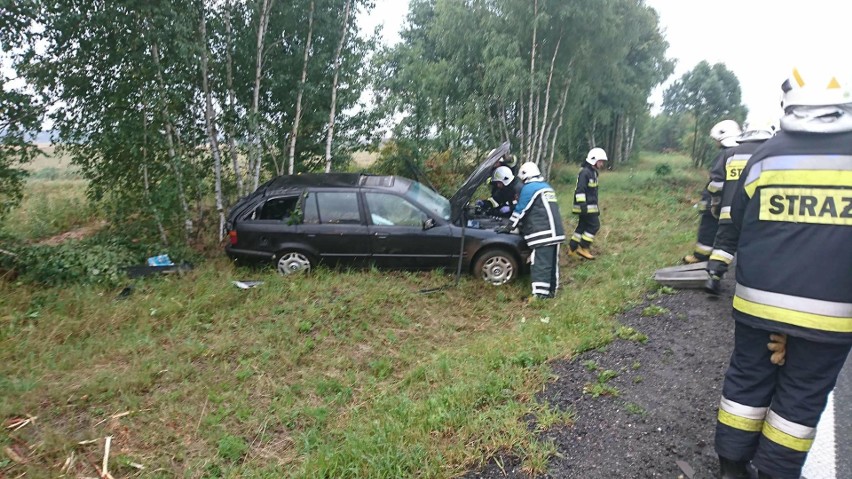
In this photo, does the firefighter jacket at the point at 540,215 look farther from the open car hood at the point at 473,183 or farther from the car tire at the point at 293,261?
the car tire at the point at 293,261

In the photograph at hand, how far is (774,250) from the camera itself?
2146 millimetres

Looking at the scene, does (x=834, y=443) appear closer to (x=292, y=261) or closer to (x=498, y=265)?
(x=498, y=265)

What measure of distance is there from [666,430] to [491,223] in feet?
14.4

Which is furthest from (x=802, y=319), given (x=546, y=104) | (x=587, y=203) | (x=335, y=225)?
(x=546, y=104)

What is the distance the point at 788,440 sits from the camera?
212 centimetres

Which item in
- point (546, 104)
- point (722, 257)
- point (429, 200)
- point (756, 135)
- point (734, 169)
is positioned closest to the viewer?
point (722, 257)

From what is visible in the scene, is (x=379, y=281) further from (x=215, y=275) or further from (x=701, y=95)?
(x=701, y=95)

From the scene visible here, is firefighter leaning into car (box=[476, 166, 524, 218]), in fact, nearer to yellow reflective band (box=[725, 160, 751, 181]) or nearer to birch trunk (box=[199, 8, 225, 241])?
yellow reflective band (box=[725, 160, 751, 181])

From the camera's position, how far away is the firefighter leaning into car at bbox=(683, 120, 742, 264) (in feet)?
19.1

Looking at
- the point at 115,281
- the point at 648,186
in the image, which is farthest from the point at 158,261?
the point at 648,186

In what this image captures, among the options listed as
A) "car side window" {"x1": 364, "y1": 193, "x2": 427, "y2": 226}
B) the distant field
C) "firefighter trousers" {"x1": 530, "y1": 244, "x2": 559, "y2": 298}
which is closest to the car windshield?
"car side window" {"x1": 364, "y1": 193, "x2": 427, "y2": 226}

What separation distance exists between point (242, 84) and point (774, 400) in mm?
8298

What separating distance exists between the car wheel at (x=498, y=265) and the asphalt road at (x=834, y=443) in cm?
365

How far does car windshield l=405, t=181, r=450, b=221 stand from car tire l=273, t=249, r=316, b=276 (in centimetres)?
166
